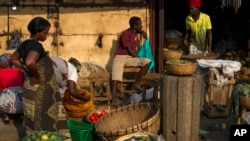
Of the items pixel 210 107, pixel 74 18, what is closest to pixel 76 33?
pixel 74 18

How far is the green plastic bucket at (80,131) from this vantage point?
5703 millimetres

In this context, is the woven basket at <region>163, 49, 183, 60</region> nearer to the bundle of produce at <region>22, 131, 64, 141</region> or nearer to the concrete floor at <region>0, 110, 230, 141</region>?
the concrete floor at <region>0, 110, 230, 141</region>

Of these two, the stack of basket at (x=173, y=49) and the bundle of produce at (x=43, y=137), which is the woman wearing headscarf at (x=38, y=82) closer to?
the bundle of produce at (x=43, y=137)

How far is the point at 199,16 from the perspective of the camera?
891 centimetres

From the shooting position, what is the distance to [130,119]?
6.27 m

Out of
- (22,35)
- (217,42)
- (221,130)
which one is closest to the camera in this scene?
(221,130)

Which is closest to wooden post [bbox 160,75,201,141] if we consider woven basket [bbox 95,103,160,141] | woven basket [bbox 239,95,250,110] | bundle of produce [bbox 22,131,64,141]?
woven basket [bbox 95,103,160,141]

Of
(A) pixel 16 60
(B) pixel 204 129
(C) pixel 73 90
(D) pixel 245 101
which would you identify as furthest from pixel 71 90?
(D) pixel 245 101

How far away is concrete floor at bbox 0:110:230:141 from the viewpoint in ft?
20.6

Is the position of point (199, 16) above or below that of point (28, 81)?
above

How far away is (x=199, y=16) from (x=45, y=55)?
14.8 feet

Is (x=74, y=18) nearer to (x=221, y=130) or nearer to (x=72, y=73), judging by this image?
(x=72, y=73)

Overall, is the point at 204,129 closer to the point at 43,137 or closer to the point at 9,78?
the point at 43,137

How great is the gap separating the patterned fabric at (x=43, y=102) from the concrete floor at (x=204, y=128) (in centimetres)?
81
